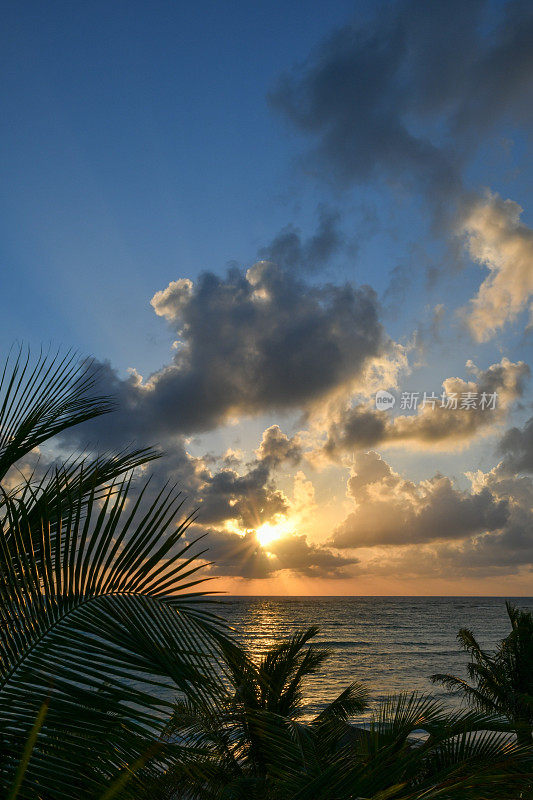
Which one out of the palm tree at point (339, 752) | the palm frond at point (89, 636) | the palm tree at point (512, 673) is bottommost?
the palm tree at point (512, 673)

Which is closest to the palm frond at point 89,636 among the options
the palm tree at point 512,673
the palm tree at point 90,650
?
the palm tree at point 90,650

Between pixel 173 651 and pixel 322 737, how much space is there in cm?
515

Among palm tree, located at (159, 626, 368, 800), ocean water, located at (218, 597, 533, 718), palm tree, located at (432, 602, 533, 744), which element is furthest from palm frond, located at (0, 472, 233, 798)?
ocean water, located at (218, 597, 533, 718)

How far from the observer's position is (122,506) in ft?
7.27

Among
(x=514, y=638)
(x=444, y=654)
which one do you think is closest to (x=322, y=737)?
(x=514, y=638)

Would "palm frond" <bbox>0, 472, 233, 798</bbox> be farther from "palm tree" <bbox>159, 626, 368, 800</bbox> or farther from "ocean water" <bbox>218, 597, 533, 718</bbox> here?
"ocean water" <bbox>218, 597, 533, 718</bbox>

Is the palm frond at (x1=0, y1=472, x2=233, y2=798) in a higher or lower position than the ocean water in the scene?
higher

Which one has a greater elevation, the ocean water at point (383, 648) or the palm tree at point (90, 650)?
the palm tree at point (90, 650)

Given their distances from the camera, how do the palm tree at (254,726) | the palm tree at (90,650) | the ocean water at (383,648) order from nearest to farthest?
the palm tree at (90,650) < the palm tree at (254,726) < the ocean water at (383,648)

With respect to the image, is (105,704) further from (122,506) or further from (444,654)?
(444,654)

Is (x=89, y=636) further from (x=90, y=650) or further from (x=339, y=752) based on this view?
(x=339, y=752)

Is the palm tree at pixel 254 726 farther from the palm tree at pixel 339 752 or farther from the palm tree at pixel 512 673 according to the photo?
the palm tree at pixel 512 673

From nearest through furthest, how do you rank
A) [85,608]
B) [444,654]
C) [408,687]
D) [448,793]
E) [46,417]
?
[448,793] < [85,608] < [46,417] < [408,687] < [444,654]

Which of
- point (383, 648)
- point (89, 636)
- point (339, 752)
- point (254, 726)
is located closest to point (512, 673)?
point (254, 726)
